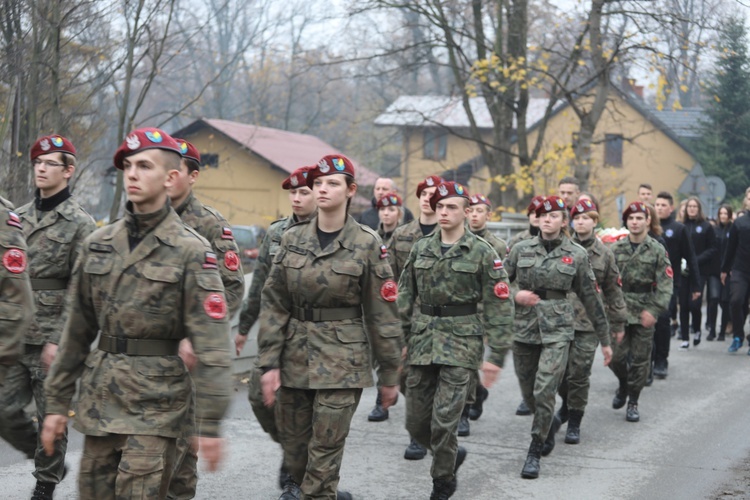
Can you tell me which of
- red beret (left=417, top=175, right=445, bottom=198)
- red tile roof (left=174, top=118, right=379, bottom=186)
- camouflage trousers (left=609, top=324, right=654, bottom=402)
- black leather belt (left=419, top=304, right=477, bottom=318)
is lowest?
camouflage trousers (left=609, top=324, right=654, bottom=402)

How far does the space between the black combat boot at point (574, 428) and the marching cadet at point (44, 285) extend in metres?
4.58

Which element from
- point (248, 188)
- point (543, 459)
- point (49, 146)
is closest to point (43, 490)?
point (49, 146)

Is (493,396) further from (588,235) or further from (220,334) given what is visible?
(220,334)

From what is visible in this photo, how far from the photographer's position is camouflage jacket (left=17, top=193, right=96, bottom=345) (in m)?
6.55

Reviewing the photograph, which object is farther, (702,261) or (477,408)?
(702,261)

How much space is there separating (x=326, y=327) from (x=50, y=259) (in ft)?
6.00

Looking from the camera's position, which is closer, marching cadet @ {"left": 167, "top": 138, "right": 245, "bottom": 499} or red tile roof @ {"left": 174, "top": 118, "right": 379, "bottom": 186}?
marching cadet @ {"left": 167, "top": 138, "right": 245, "bottom": 499}

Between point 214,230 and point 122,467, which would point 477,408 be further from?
point 122,467

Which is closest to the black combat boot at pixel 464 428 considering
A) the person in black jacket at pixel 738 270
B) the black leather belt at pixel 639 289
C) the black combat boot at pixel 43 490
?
the black leather belt at pixel 639 289

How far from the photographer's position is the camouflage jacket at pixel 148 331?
4.45 meters

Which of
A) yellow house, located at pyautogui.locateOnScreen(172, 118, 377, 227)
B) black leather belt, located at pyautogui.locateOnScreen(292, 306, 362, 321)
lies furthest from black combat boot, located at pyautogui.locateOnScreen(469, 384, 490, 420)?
yellow house, located at pyautogui.locateOnScreen(172, 118, 377, 227)

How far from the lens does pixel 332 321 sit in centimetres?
613

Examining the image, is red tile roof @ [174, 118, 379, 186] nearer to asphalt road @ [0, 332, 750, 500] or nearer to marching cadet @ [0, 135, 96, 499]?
asphalt road @ [0, 332, 750, 500]

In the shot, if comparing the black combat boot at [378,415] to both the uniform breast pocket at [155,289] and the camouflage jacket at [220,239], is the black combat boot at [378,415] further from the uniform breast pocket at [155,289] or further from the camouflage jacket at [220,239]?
the uniform breast pocket at [155,289]
